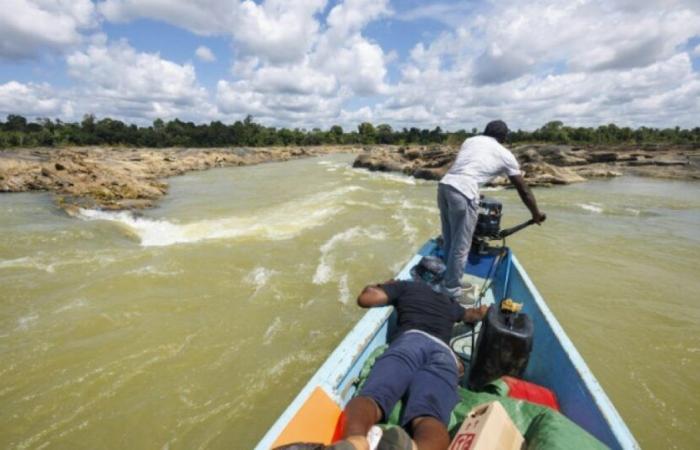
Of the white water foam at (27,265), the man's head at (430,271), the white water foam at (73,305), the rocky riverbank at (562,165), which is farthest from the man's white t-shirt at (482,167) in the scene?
the rocky riverbank at (562,165)

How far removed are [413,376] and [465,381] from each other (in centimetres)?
115

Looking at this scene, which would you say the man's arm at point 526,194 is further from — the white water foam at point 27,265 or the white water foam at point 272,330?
the white water foam at point 27,265

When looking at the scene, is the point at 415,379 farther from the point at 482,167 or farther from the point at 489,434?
the point at 482,167

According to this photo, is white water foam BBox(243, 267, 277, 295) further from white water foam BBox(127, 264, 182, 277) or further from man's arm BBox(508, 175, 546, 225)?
man's arm BBox(508, 175, 546, 225)

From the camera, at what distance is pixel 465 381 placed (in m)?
3.33

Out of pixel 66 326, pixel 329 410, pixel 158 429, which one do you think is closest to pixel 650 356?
pixel 329 410

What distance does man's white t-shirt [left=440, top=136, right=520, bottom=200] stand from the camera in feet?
13.2

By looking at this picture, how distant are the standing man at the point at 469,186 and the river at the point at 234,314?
1.99 metres

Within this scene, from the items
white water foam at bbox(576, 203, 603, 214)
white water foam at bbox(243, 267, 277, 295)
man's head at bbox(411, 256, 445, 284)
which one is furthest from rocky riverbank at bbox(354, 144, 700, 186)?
man's head at bbox(411, 256, 445, 284)

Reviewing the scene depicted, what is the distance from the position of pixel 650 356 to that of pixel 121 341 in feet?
22.3

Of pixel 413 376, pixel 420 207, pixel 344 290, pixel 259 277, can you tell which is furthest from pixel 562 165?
pixel 413 376

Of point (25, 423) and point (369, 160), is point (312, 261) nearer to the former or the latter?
point (25, 423)

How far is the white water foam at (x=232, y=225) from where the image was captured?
10.2 m

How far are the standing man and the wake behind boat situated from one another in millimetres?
733
